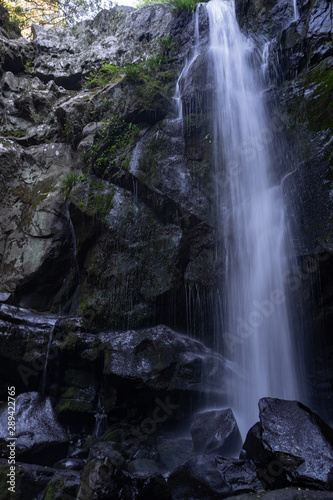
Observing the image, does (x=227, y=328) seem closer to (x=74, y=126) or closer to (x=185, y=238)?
(x=185, y=238)

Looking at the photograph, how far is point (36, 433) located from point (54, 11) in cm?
1874

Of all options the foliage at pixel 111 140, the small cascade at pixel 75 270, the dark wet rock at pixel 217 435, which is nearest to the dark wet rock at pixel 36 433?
the dark wet rock at pixel 217 435

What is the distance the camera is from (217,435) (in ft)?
15.5

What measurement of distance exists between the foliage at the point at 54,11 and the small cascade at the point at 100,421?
16.8 meters

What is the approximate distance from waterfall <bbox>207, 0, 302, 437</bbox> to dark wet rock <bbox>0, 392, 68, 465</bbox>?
3044mm

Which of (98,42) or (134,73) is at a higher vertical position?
(98,42)

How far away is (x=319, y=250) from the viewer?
5531 millimetres

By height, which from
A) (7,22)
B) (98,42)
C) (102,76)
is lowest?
(102,76)

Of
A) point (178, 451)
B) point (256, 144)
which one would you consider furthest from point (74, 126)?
point (178, 451)

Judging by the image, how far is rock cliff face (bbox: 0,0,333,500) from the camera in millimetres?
5621

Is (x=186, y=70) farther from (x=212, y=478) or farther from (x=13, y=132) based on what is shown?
(x=212, y=478)

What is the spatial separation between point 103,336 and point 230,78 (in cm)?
747

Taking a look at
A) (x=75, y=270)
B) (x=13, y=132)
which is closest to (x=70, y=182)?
(x=75, y=270)

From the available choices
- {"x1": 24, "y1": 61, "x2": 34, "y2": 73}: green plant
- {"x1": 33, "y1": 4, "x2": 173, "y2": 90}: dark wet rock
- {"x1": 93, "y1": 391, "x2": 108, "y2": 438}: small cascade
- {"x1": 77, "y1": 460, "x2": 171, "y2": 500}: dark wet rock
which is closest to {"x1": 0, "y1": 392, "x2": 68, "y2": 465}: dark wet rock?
{"x1": 93, "y1": 391, "x2": 108, "y2": 438}: small cascade
